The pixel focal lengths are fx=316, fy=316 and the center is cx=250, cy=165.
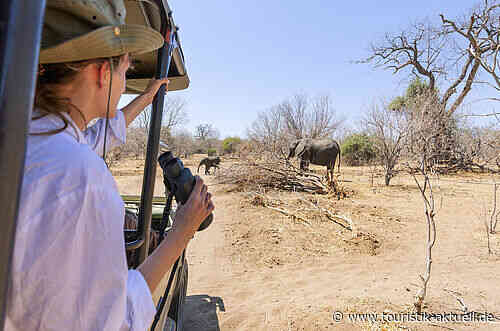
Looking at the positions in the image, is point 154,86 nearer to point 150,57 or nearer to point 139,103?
point 139,103

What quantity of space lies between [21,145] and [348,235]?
21.3ft

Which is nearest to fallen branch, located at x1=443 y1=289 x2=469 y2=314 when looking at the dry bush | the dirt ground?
the dirt ground

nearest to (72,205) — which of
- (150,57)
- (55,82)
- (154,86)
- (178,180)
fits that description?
(55,82)

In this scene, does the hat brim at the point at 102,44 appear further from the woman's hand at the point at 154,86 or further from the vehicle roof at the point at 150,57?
the woman's hand at the point at 154,86

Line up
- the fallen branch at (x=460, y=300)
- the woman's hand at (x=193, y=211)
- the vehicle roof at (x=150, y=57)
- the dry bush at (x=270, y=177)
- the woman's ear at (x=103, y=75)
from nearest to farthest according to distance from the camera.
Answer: the woman's ear at (x=103, y=75)
the woman's hand at (x=193, y=211)
the vehicle roof at (x=150, y=57)
the fallen branch at (x=460, y=300)
the dry bush at (x=270, y=177)

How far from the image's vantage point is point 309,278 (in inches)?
175

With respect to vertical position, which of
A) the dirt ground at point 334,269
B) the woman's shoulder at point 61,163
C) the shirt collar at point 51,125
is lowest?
the dirt ground at point 334,269

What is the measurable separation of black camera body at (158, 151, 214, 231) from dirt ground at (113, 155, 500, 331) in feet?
7.74

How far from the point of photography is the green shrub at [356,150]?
2530cm

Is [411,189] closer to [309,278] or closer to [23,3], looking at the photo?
[309,278]

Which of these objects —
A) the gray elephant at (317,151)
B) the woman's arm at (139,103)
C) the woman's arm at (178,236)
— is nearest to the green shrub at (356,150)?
the gray elephant at (317,151)

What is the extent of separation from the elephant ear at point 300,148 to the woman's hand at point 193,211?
44.2ft

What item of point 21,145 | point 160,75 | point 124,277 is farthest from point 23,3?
point 160,75

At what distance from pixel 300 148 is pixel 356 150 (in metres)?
13.3
